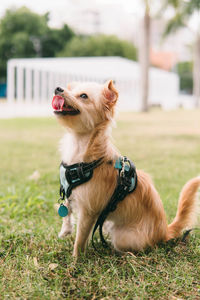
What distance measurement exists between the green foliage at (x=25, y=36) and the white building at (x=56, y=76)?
444 cm

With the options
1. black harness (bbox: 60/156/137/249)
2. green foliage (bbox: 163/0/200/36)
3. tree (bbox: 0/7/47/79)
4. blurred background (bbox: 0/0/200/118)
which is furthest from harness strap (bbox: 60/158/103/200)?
tree (bbox: 0/7/47/79)

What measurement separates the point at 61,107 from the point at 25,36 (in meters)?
29.5

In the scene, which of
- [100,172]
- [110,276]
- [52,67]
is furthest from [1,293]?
[52,67]

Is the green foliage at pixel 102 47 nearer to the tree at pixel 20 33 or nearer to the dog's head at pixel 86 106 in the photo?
the tree at pixel 20 33

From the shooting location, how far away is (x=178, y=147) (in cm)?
811

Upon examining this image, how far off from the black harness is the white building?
1689cm

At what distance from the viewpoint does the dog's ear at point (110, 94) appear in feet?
7.79

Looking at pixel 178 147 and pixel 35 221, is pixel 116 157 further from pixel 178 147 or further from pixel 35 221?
pixel 178 147

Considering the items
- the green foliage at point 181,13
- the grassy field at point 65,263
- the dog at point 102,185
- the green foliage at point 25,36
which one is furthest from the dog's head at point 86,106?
the green foliage at point 25,36

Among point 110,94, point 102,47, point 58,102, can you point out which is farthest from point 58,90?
point 102,47

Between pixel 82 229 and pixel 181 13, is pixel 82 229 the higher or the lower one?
the lower one

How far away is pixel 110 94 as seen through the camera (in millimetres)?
2393

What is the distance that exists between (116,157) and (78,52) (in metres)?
44.0

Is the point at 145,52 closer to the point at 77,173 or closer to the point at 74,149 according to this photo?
the point at 74,149
